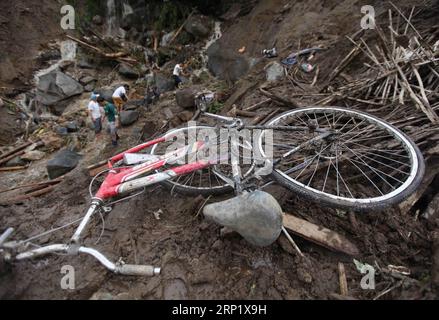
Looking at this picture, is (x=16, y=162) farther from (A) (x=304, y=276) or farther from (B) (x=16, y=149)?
(A) (x=304, y=276)

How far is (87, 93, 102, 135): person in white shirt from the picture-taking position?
8.18 meters

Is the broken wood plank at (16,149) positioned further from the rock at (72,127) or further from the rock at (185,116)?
the rock at (185,116)

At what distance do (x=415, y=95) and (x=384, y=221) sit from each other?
7.14 ft

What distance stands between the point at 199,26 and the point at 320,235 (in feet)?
36.3

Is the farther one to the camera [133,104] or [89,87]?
[89,87]

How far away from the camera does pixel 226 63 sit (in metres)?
9.79

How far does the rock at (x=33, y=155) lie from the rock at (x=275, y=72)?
6.65 metres

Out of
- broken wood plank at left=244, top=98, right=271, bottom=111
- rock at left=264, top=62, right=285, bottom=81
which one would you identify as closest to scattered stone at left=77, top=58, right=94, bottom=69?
rock at left=264, top=62, right=285, bottom=81

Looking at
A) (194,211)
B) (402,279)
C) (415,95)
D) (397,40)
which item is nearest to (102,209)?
(194,211)

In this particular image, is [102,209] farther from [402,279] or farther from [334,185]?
[402,279]

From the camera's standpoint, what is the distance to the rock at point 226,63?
893 cm

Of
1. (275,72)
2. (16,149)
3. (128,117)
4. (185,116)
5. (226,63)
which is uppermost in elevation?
(226,63)

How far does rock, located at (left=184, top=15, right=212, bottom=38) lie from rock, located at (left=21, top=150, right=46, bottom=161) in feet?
25.2

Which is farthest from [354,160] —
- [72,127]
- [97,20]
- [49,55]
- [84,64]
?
[97,20]
